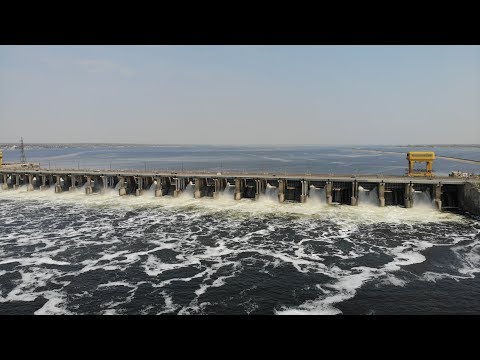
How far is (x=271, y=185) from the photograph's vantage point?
233 feet

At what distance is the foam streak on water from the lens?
27797 millimetres

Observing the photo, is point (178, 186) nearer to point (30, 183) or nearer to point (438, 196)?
point (30, 183)

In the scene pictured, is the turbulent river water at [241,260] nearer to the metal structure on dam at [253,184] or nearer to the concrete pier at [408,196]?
the concrete pier at [408,196]

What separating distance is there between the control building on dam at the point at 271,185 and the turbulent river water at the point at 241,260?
254 cm

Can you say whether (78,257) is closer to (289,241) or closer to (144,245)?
(144,245)

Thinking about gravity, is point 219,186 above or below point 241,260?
above

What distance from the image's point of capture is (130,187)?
3086 inches

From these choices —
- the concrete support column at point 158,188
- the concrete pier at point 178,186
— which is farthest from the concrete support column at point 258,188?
the concrete support column at point 158,188

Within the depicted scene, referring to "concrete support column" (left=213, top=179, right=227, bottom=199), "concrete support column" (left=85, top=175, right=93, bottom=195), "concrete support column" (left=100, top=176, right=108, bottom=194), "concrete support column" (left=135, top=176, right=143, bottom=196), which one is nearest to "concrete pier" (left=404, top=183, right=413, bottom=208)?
"concrete support column" (left=213, top=179, right=227, bottom=199)

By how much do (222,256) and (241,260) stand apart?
2525mm

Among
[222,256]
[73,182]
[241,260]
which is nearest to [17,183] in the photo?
[73,182]

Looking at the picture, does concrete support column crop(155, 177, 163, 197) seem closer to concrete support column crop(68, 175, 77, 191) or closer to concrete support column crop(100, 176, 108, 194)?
concrete support column crop(100, 176, 108, 194)
